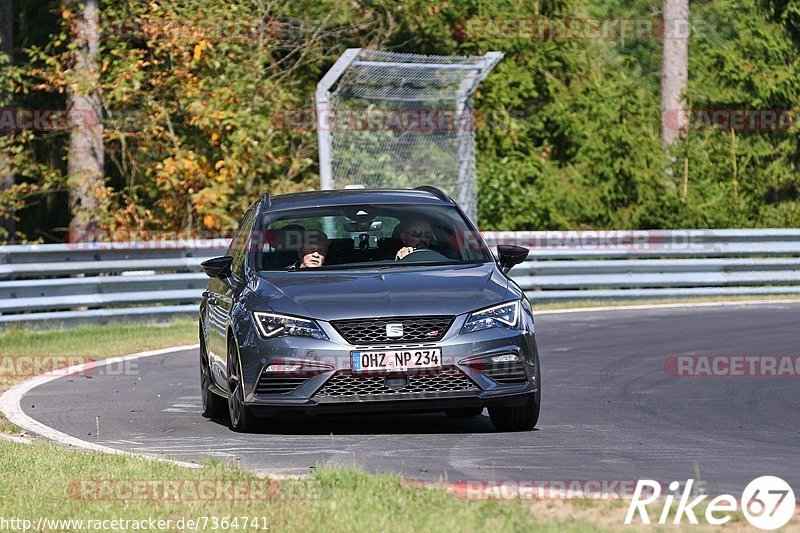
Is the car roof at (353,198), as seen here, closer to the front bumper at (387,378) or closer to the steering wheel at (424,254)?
the steering wheel at (424,254)

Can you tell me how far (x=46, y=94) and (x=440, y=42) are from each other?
24.4ft

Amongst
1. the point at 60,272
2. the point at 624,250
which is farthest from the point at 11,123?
the point at 624,250

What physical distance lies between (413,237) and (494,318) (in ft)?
4.47

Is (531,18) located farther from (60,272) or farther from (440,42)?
(60,272)

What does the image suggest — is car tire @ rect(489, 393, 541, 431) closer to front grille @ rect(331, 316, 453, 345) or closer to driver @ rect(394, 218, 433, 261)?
front grille @ rect(331, 316, 453, 345)

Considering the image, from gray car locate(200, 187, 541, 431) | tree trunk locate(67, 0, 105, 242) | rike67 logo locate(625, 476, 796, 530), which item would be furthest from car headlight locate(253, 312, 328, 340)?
tree trunk locate(67, 0, 105, 242)

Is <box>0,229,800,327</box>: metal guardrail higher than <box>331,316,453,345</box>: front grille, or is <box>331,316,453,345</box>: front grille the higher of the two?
<box>331,316,453,345</box>: front grille

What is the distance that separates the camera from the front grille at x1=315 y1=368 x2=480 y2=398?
9.37 m

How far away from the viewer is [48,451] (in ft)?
29.4

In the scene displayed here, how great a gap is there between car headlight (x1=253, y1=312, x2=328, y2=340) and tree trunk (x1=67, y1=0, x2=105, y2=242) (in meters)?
15.8

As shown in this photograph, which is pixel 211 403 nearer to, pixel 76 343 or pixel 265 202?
pixel 265 202

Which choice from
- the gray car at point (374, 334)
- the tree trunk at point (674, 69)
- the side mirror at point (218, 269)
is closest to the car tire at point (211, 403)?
Result: the gray car at point (374, 334)

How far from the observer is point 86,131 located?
1004 inches

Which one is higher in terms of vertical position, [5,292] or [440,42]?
[440,42]
